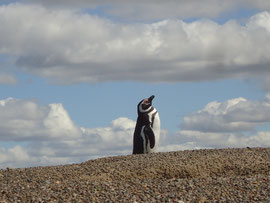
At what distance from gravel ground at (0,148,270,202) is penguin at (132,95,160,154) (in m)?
2.55

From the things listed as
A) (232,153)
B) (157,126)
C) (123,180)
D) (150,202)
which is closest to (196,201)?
(150,202)

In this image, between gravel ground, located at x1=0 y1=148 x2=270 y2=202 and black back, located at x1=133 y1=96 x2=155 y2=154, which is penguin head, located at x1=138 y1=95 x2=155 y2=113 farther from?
gravel ground, located at x1=0 y1=148 x2=270 y2=202

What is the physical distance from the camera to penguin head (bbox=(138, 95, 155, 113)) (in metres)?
17.6

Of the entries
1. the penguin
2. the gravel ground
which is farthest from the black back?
the gravel ground

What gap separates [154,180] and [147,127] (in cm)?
636

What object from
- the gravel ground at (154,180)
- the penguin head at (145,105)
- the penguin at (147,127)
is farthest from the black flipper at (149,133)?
the gravel ground at (154,180)

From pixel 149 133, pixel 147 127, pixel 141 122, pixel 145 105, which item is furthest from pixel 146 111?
pixel 149 133

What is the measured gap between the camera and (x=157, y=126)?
17.5m

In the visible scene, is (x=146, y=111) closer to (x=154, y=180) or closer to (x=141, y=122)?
(x=141, y=122)

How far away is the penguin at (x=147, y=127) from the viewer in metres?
17.5

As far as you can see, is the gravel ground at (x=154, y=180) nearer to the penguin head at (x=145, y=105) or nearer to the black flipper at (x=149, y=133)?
the black flipper at (x=149, y=133)

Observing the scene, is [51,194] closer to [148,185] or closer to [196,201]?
[148,185]

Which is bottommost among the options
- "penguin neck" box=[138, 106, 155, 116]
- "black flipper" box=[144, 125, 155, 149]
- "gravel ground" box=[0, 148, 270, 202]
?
"gravel ground" box=[0, 148, 270, 202]

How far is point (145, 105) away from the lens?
1759 centimetres
